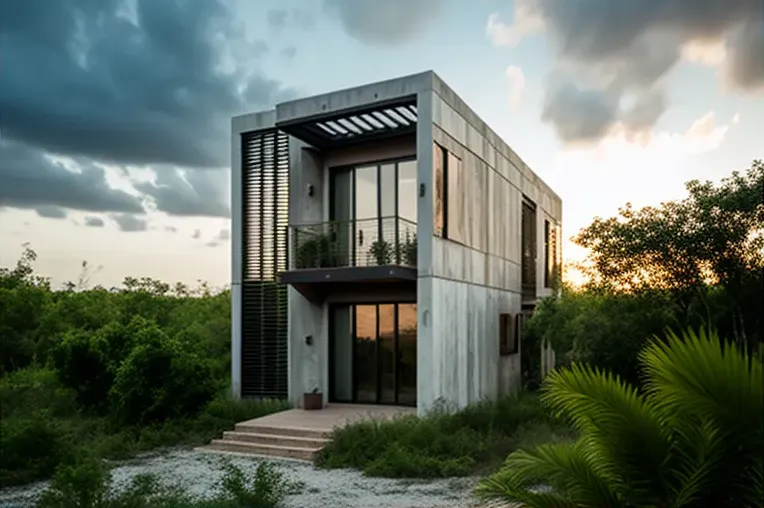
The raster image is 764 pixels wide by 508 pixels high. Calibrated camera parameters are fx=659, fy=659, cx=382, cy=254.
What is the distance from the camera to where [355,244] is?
1466cm

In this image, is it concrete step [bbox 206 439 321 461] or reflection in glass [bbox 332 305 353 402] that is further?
reflection in glass [bbox 332 305 353 402]

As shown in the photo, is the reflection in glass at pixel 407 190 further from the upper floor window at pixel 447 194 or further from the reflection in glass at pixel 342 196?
the reflection in glass at pixel 342 196

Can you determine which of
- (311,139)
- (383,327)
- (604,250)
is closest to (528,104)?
(604,250)

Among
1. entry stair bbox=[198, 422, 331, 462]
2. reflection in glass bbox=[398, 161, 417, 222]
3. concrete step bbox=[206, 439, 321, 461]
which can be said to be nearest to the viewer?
concrete step bbox=[206, 439, 321, 461]

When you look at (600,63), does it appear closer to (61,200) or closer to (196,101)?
(196,101)

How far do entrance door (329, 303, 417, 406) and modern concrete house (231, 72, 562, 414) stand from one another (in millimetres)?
25

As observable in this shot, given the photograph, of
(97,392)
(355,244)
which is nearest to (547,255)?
(355,244)

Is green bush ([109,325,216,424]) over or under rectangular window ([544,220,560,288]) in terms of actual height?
under

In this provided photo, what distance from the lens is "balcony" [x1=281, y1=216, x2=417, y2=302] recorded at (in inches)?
547

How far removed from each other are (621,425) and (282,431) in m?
9.07

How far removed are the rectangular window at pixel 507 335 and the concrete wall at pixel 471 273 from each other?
0.77 feet

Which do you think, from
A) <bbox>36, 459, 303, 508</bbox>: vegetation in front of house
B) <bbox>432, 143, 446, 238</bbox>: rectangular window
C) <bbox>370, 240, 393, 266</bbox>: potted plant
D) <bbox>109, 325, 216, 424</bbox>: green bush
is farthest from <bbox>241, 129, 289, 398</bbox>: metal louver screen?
<bbox>36, 459, 303, 508</bbox>: vegetation in front of house

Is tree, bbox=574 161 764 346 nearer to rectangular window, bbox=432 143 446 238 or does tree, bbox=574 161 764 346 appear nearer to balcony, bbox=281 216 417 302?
rectangular window, bbox=432 143 446 238

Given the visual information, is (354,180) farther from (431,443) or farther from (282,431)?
(431,443)
